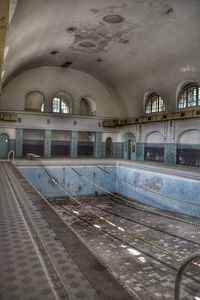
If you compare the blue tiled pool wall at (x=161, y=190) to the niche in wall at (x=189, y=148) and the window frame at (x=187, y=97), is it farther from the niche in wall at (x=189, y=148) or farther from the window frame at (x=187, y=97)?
the window frame at (x=187, y=97)

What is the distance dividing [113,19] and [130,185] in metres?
8.58

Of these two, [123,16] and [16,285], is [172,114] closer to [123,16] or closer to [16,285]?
[123,16]

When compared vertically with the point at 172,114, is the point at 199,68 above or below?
above

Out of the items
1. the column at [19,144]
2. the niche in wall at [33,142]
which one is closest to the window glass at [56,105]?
the niche in wall at [33,142]

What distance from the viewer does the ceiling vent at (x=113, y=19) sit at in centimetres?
938

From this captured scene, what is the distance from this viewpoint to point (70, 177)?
14.4m

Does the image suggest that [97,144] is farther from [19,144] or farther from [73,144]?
[19,144]

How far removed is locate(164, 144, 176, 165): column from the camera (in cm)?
1484

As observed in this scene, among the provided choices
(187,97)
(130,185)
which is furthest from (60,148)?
(187,97)

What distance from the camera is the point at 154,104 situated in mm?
16625

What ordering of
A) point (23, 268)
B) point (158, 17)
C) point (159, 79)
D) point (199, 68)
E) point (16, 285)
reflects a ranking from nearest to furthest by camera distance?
point (16, 285), point (23, 268), point (158, 17), point (199, 68), point (159, 79)

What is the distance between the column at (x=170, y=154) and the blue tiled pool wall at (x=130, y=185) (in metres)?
2.47

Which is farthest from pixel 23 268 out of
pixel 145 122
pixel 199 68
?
pixel 145 122

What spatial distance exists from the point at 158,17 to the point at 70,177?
29.9 feet
